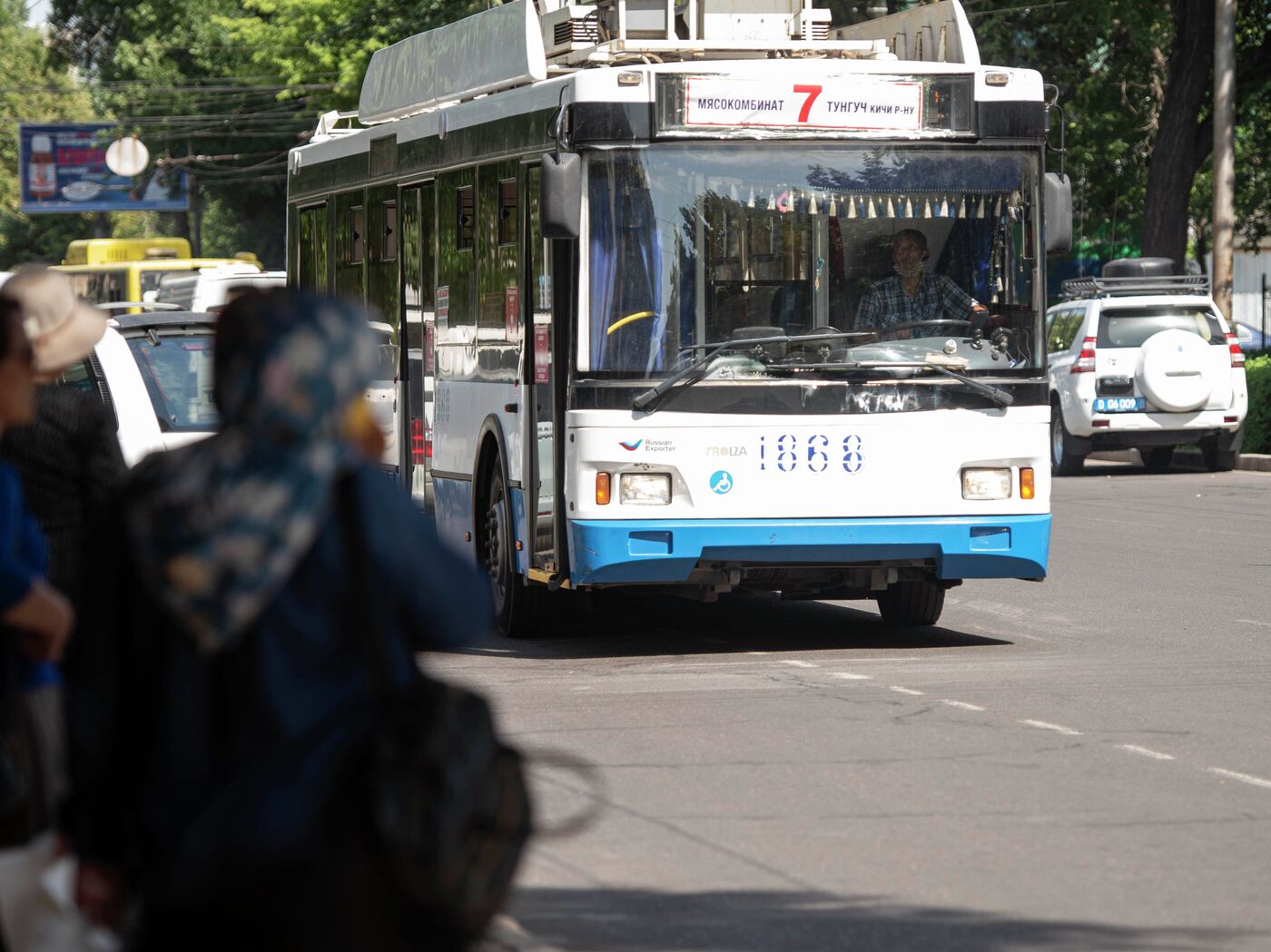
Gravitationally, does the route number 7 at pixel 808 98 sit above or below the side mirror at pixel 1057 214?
above

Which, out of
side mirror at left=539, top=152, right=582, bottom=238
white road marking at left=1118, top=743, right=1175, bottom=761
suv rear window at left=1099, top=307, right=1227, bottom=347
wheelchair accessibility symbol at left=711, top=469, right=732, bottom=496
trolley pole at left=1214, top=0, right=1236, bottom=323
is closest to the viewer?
white road marking at left=1118, top=743, right=1175, bottom=761

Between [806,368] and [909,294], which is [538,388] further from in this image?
[909,294]

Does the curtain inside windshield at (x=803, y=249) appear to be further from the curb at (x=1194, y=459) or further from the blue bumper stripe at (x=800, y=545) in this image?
the curb at (x=1194, y=459)

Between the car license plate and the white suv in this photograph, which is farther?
the car license plate

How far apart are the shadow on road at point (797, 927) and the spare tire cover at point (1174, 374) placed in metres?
20.6

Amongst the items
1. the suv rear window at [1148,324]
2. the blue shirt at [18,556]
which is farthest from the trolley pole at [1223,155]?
the blue shirt at [18,556]

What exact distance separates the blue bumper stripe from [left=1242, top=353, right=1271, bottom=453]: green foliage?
1754 centimetres

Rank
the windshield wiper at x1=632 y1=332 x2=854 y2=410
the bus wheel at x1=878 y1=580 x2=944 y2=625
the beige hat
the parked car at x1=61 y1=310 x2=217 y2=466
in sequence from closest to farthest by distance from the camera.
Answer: the beige hat → the parked car at x1=61 y1=310 x2=217 y2=466 → the windshield wiper at x1=632 y1=332 x2=854 y2=410 → the bus wheel at x1=878 y1=580 x2=944 y2=625

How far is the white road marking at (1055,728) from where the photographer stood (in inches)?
365

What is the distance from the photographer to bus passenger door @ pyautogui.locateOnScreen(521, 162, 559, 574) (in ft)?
39.1

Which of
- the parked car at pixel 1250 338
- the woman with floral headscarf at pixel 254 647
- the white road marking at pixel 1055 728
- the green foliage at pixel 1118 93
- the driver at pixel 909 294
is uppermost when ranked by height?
the green foliage at pixel 1118 93

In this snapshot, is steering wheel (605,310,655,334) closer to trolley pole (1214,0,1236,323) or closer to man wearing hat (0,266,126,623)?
man wearing hat (0,266,126,623)

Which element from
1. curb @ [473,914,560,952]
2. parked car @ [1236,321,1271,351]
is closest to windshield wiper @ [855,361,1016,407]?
curb @ [473,914,560,952]

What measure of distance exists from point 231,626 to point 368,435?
30 cm
